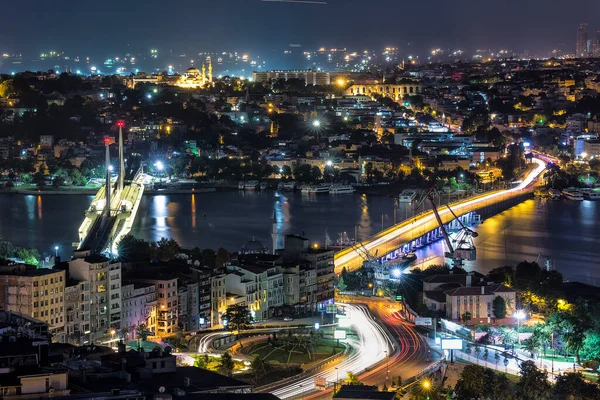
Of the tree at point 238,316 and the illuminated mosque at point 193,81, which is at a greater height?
the illuminated mosque at point 193,81

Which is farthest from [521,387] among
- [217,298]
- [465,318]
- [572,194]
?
[572,194]

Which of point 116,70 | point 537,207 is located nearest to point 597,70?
point 116,70

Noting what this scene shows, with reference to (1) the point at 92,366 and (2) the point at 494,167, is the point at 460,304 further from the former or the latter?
(2) the point at 494,167

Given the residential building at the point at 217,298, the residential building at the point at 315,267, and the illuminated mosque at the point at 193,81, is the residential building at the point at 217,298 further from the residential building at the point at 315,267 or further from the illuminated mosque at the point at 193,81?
the illuminated mosque at the point at 193,81

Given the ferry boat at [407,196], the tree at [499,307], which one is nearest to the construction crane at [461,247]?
the tree at [499,307]

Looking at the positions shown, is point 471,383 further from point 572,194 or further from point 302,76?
point 302,76

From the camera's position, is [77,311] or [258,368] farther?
[77,311]
